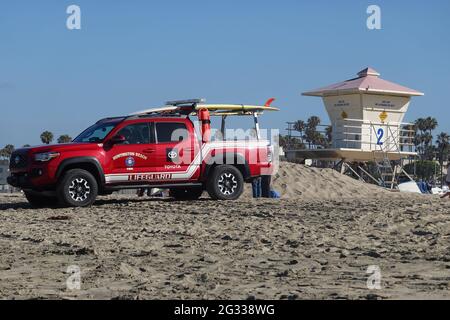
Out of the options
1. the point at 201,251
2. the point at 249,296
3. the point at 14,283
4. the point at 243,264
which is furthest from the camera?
the point at 201,251

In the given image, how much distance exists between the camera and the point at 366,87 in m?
32.9

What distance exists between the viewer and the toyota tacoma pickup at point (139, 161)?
15609mm

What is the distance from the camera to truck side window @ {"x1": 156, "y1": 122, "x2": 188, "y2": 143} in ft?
54.3

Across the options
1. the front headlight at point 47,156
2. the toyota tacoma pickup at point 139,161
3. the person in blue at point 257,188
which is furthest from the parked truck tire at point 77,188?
the person in blue at point 257,188

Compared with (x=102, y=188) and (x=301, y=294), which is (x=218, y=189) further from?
(x=301, y=294)

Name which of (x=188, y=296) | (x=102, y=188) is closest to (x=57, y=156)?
(x=102, y=188)

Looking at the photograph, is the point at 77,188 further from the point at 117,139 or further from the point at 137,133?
the point at 137,133

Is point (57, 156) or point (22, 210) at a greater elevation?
point (57, 156)

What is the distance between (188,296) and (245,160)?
1118 cm

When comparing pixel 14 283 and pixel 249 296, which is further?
pixel 14 283

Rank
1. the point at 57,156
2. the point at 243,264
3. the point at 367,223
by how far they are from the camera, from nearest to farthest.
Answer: the point at 243,264, the point at 367,223, the point at 57,156

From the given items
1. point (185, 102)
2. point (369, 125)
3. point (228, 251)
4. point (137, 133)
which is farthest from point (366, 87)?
point (228, 251)

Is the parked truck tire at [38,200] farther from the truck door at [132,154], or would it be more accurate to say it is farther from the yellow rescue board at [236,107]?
the yellow rescue board at [236,107]
